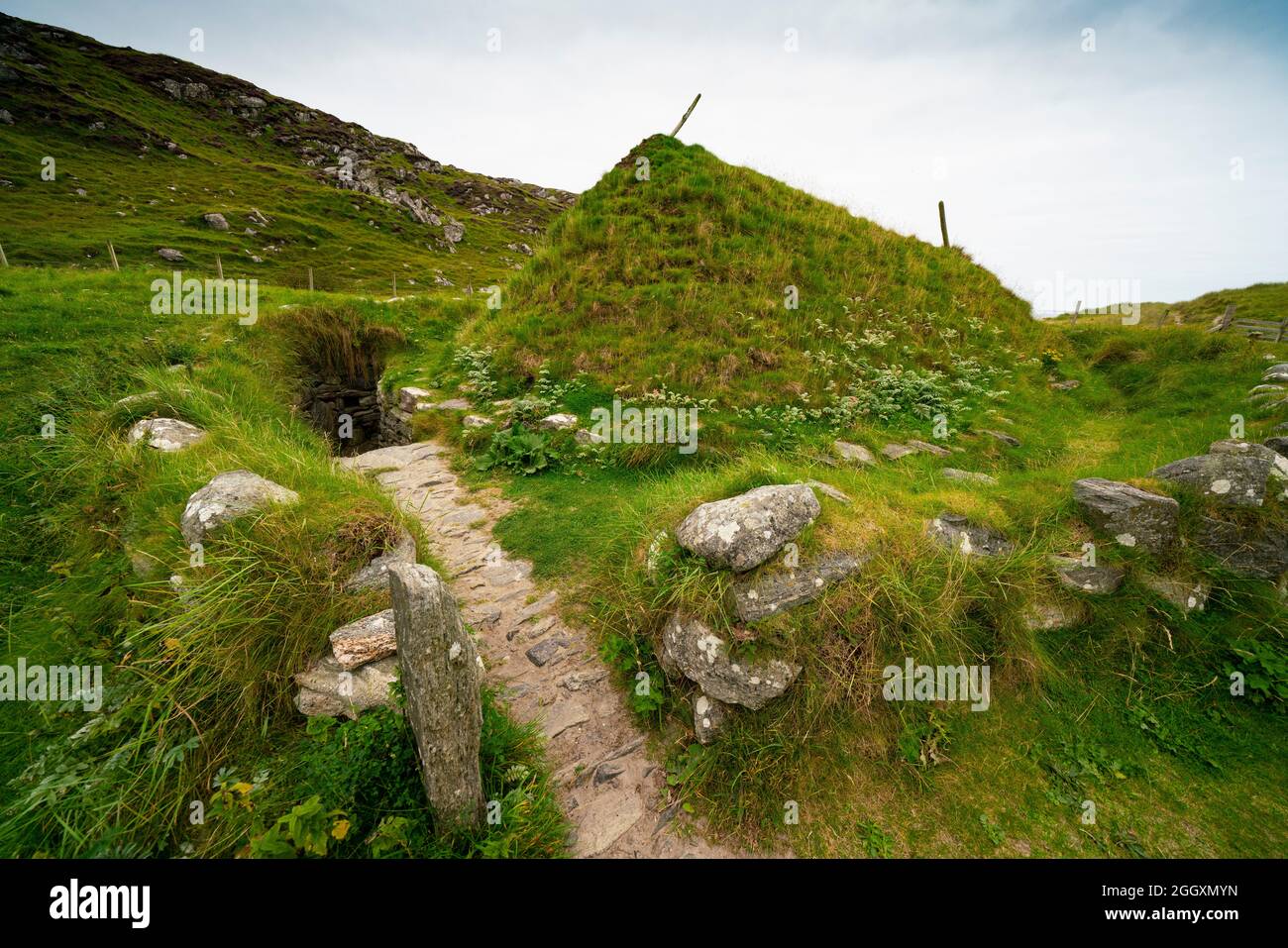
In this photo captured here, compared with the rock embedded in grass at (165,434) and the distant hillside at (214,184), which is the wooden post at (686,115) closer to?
the rock embedded in grass at (165,434)

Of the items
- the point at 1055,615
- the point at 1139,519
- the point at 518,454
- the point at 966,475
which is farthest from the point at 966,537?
the point at 518,454

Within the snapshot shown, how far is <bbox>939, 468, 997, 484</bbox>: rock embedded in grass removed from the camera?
277 inches

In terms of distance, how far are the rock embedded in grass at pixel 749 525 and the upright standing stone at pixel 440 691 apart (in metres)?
2.31

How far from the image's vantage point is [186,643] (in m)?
3.65

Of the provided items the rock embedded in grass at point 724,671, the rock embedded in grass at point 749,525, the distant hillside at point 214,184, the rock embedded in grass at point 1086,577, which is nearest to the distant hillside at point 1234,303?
the rock embedded in grass at point 1086,577

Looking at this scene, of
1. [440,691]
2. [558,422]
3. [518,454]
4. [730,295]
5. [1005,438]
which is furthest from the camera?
[730,295]

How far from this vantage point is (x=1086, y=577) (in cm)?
513

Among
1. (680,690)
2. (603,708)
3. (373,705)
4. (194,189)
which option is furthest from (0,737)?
(194,189)

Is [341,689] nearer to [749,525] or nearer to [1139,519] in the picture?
[749,525]

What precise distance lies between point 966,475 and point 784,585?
4.98m

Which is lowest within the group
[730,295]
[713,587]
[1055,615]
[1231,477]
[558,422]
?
[1055,615]

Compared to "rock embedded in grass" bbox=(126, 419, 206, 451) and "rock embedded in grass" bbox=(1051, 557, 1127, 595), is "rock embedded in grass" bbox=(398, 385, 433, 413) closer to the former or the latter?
"rock embedded in grass" bbox=(126, 419, 206, 451)

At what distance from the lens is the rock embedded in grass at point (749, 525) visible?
4.39 m

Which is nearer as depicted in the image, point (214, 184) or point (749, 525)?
point (749, 525)
